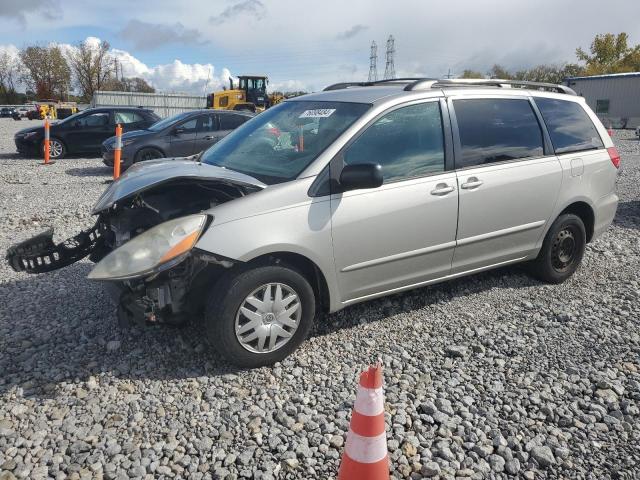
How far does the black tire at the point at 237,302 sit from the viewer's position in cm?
320

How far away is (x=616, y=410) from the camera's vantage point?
3.12 metres

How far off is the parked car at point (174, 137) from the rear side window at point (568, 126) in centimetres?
778

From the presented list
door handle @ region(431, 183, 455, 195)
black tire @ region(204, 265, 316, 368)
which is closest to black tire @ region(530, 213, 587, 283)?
door handle @ region(431, 183, 455, 195)

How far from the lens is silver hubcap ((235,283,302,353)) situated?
330 cm

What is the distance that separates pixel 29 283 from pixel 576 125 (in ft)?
17.5

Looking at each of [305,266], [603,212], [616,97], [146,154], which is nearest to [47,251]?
[305,266]

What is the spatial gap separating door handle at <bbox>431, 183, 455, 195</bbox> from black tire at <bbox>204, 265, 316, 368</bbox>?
123 cm

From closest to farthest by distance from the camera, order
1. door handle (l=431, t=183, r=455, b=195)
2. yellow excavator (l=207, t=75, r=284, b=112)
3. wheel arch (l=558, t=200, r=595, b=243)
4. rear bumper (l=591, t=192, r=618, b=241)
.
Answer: door handle (l=431, t=183, r=455, b=195) < wheel arch (l=558, t=200, r=595, b=243) < rear bumper (l=591, t=192, r=618, b=241) < yellow excavator (l=207, t=75, r=284, b=112)

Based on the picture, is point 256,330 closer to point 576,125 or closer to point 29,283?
point 29,283

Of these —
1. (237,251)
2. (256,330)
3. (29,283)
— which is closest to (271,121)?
(237,251)

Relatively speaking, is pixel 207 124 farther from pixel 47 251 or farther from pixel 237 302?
pixel 237 302

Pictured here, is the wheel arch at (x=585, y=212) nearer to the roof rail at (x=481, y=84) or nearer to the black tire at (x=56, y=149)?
the roof rail at (x=481, y=84)

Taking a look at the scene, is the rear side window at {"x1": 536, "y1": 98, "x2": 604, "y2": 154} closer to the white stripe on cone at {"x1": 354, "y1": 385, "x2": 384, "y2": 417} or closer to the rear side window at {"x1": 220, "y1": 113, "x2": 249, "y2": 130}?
the white stripe on cone at {"x1": 354, "y1": 385, "x2": 384, "y2": 417}

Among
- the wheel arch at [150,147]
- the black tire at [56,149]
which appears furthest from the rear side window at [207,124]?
the black tire at [56,149]
